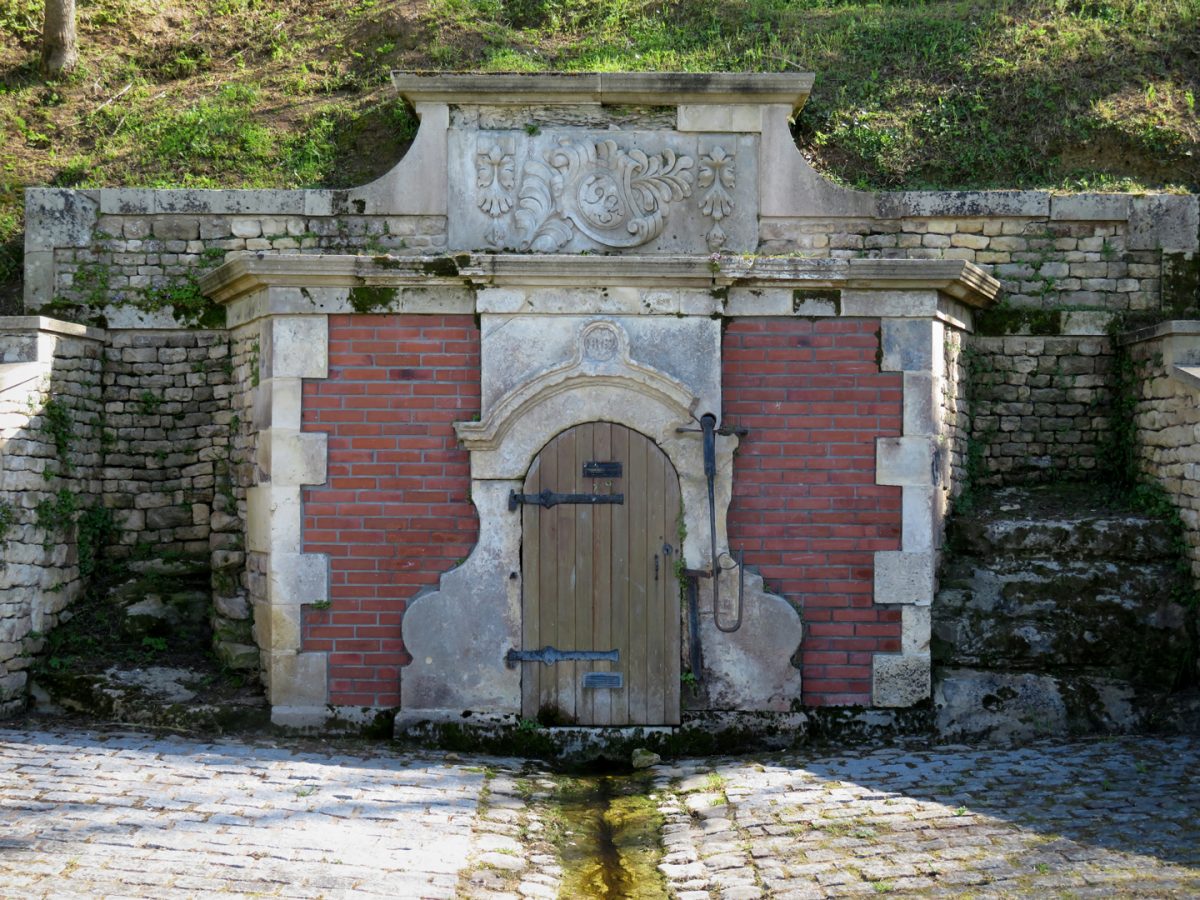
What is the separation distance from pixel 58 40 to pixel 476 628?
320 inches

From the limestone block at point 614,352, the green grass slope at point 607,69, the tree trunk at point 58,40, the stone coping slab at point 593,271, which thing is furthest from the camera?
the tree trunk at point 58,40

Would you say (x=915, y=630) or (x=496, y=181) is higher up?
(x=496, y=181)

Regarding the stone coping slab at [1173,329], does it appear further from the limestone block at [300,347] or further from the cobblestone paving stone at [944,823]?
the limestone block at [300,347]

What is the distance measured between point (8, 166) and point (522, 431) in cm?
599

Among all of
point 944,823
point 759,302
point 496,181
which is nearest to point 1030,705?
point 944,823

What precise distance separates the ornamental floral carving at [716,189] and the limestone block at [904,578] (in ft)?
8.76

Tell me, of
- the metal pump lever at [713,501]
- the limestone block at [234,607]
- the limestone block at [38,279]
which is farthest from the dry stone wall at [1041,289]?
the limestone block at [38,279]

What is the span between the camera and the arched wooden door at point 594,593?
25.2 ft

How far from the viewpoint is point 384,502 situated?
7789mm

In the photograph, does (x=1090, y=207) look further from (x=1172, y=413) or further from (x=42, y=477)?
(x=42, y=477)

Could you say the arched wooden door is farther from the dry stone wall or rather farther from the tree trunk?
the tree trunk

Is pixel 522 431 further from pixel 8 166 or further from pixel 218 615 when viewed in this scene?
pixel 8 166

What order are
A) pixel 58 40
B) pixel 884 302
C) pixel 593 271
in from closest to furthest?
pixel 593 271, pixel 884 302, pixel 58 40

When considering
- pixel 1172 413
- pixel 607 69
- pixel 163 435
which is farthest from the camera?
pixel 607 69
